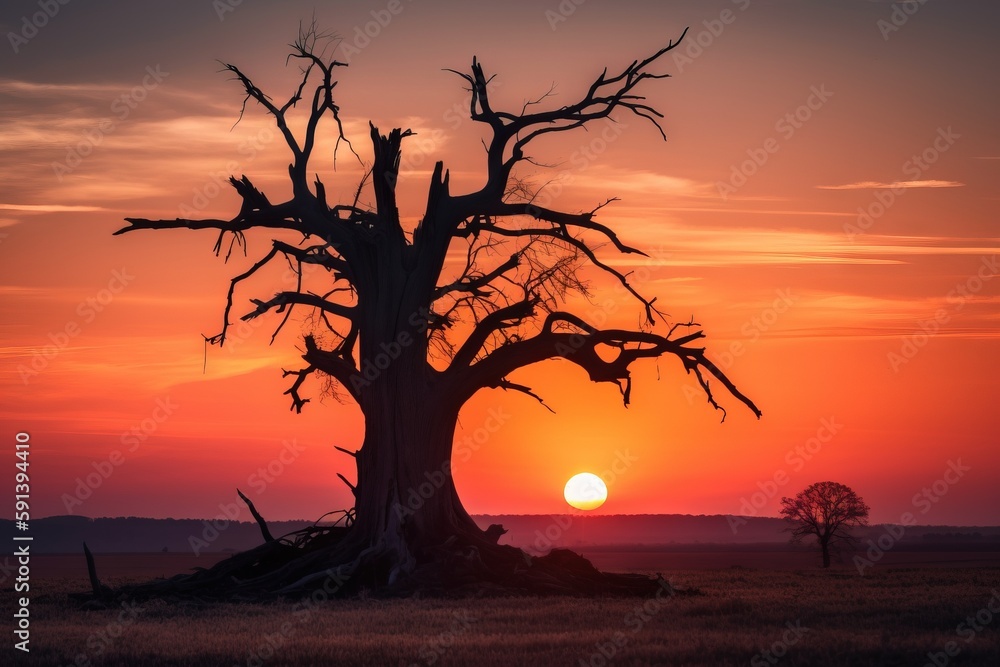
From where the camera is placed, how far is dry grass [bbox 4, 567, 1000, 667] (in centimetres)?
1434

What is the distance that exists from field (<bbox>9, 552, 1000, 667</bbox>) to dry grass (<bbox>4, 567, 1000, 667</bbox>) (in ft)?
0.09

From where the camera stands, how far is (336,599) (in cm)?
2339

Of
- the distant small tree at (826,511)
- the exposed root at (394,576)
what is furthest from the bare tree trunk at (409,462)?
the distant small tree at (826,511)

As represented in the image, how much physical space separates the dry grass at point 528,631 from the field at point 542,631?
27 millimetres

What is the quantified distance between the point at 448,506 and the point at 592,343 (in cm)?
487

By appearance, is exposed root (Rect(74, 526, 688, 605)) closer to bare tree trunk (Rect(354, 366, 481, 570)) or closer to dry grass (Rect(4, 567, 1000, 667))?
bare tree trunk (Rect(354, 366, 481, 570))

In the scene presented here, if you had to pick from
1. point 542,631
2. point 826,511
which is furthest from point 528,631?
point 826,511

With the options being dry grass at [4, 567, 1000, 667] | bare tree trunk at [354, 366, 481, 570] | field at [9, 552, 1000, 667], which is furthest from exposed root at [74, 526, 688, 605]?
dry grass at [4, 567, 1000, 667]

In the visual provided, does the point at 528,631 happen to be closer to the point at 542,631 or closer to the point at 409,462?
the point at 542,631

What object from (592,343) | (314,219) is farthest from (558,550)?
(314,219)

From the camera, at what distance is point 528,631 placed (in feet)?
58.1

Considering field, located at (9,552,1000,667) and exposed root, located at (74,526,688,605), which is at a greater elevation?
exposed root, located at (74,526,688,605)

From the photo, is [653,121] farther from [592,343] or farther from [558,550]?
[558,550]

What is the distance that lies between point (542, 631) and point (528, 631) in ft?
0.70
